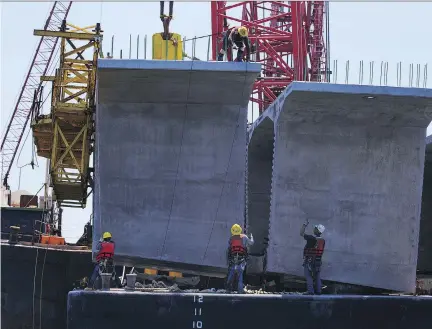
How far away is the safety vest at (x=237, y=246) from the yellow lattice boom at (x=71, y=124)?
858 centimetres

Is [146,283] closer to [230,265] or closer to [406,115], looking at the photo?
[230,265]

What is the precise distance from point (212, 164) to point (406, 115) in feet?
15.3

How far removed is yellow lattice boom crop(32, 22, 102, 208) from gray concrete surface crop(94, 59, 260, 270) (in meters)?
4.88

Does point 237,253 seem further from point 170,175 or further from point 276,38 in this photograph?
point 276,38

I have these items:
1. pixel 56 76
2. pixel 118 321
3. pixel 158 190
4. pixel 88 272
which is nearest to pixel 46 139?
pixel 56 76

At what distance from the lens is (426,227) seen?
32.2 metres

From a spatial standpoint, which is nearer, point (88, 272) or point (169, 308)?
point (169, 308)

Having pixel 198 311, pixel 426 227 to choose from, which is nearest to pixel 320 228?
pixel 198 311

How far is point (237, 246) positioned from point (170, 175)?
11.7 ft

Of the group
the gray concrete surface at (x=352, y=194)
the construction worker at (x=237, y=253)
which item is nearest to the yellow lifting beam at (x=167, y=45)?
the gray concrete surface at (x=352, y=194)

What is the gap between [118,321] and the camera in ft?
68.4

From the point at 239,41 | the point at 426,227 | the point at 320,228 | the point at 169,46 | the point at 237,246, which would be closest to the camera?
the point at 237,246

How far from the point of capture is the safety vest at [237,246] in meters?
21.2

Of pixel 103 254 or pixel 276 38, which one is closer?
pixel 103 254
